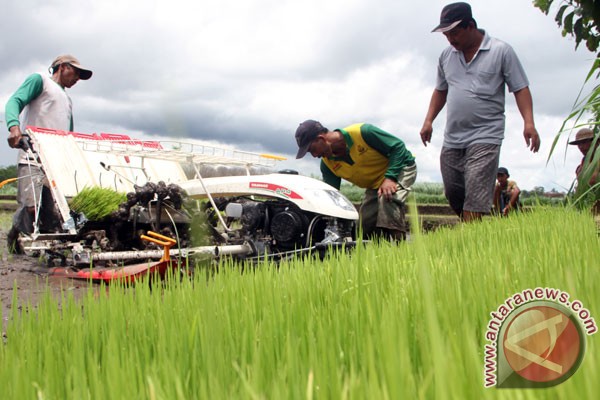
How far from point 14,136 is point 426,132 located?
132 inches

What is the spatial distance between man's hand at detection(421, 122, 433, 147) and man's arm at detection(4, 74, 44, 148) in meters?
3.27

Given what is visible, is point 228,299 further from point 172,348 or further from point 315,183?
point 315,183

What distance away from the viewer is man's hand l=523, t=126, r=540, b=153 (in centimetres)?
378

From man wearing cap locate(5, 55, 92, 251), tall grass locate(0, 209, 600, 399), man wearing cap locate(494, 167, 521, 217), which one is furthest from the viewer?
man wearing cap locate(494, 167, 521, 217)

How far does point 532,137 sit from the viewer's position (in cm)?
380

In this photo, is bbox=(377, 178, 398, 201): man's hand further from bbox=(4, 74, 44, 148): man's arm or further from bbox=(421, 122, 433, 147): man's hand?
bbox=(4, 74, 44, 148): man's arm

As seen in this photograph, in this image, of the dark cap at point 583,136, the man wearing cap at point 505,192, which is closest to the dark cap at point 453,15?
the dark cap at point 583,136

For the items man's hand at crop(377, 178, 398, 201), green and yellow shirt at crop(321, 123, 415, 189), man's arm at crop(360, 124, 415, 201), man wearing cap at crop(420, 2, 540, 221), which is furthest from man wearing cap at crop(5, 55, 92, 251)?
man wearing cap at crop(420, 2, 540, 221)

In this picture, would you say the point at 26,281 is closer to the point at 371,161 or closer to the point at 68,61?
the point at 68,61

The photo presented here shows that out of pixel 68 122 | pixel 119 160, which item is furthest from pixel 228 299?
pixel 68 122

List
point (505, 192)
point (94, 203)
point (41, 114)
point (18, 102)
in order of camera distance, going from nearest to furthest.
→ 1. point (94, 203)
2. point (18, 102)
3. point (41, 114)
4. point (505, 192)

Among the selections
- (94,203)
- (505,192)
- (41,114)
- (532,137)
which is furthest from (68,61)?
(505,192)

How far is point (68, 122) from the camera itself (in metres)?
4.91

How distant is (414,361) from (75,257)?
3.50 meters
